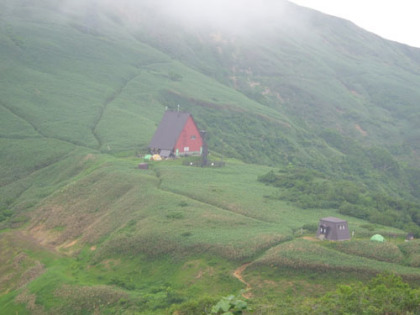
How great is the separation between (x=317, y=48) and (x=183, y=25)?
57.0 m

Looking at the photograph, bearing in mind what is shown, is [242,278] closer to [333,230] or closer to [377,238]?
[333,230]

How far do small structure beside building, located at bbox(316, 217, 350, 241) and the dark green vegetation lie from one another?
1.32m

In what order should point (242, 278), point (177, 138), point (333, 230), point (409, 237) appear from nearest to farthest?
point (242, 278), point (333, 230), point (409, 237), point (177, 138)

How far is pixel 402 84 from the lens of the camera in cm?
17988

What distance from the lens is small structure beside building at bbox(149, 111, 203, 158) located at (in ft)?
233

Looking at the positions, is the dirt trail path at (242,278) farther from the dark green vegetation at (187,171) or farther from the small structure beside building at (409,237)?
the small structure beside building at (409,237)

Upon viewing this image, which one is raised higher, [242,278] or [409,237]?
[409,237]

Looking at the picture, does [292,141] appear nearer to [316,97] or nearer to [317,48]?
[316,97]

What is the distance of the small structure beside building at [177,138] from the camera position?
233 ft

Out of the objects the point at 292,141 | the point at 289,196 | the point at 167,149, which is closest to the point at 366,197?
the point at 289,196

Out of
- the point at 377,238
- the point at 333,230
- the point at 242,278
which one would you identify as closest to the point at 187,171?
the point at 333,230

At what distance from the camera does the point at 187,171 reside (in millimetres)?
60875

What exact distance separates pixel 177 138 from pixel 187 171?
11214 mm

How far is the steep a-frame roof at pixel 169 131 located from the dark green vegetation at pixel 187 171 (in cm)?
453
